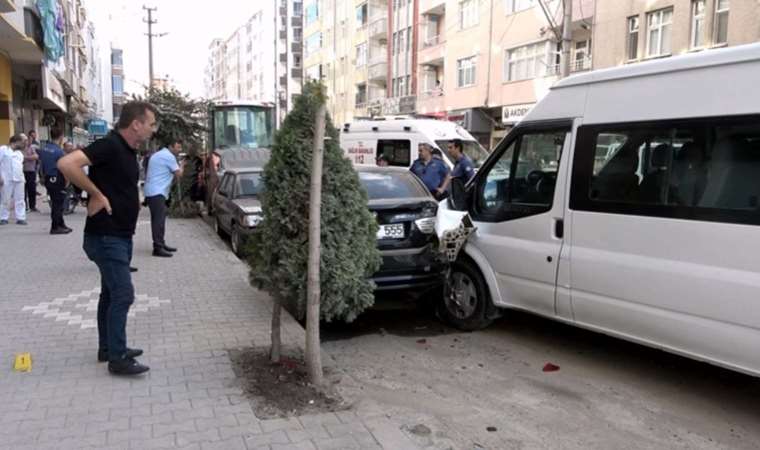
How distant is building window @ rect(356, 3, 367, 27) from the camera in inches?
1895

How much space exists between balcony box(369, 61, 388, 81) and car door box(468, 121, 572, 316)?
39140 millimetres

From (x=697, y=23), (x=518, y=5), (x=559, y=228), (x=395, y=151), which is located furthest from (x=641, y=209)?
(x=518, y=5)

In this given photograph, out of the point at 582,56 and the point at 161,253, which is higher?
the point at 582,56

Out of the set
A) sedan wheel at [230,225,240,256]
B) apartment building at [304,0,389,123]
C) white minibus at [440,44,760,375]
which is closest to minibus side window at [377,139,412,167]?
sedan wheel at [230,225,240,256]

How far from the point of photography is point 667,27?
69.5 ft

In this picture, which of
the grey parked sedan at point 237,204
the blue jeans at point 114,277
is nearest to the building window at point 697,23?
the grey parked sedan at point 237,204

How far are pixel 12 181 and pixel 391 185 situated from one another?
8.86 m

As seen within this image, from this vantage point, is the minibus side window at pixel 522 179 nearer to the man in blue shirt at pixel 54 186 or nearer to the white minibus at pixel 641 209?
the white minibus at pixel 641 209

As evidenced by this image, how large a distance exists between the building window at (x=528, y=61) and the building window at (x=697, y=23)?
6.62 m

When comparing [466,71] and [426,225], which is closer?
[426,225]

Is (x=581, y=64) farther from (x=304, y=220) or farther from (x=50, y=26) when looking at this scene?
(x=304, y=220)

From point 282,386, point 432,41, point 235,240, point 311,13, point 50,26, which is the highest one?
point 311,13

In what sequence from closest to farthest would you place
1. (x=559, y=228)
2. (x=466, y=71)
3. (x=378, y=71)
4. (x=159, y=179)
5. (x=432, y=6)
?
(x=559, y=228), (x=159, y=179), (x=466, y=71), (x=432, y=6), (x=378, y=71)

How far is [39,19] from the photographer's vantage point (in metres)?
16.5
